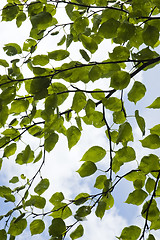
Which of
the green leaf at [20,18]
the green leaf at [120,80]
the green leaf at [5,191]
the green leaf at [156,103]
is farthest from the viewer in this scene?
the green leaf at [20,18]

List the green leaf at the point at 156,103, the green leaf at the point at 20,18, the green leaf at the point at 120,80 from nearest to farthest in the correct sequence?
1. the green leaf at the point at 120,80
2. the green leaf at the point at 156,103
3. the green leaf at the point at 20,18

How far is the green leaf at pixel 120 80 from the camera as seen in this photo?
78 cm

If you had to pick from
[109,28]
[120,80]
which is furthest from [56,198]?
[109,28]

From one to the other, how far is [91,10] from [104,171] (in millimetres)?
660

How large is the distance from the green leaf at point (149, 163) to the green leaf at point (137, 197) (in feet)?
0.27

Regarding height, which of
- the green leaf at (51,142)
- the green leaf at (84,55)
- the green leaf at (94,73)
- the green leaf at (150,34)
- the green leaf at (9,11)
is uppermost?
the green leaf at (9,11)

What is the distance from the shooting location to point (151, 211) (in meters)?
0.94

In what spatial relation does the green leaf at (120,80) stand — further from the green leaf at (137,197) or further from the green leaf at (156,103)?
the green leaf at (137,197)

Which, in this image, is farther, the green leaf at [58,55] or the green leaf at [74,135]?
the green leaf at [74,135]

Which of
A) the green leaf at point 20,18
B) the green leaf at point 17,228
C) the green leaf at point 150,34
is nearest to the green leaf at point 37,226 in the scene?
the green leaf at point 17,228

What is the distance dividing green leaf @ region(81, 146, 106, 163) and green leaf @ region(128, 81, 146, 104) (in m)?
0.20

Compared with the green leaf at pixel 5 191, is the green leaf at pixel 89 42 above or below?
above

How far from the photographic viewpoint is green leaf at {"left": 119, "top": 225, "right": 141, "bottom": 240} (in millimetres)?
905

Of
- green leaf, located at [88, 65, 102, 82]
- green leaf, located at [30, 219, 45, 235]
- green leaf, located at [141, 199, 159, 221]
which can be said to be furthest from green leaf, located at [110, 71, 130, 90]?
green leaf, located at [30, 219, 45, 235]
